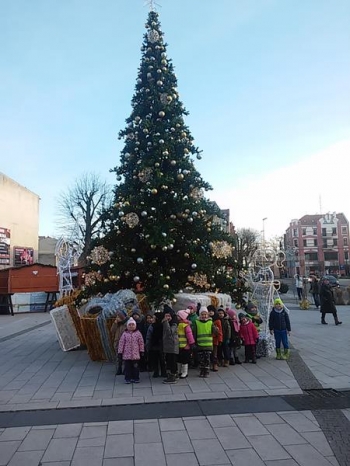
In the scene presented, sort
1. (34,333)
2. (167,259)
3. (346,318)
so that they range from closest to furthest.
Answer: (167,259) < (34,333) < (346,318)

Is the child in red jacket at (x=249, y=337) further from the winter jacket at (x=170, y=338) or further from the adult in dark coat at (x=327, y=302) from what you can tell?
the adult in dark coat at (x=327, y=302)

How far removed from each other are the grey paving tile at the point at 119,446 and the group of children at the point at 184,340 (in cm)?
278

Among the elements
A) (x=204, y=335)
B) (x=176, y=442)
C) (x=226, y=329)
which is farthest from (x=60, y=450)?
(x=226, y=329)

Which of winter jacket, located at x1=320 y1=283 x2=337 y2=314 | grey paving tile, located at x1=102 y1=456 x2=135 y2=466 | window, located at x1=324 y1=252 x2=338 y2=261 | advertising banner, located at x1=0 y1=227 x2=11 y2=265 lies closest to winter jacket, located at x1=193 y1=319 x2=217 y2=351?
grey paving tile, located at x1=102 y1=456 x2=135 y2=466

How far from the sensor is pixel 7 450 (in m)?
4.61

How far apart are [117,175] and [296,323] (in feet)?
32.7

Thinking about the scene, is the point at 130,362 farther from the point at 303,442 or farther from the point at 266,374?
the point at 303,442

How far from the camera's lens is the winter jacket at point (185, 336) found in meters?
7.90

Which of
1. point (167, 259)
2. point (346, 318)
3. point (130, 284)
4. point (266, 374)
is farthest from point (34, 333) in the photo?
point (346, 318)

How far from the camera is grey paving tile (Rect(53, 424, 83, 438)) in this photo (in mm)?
5043

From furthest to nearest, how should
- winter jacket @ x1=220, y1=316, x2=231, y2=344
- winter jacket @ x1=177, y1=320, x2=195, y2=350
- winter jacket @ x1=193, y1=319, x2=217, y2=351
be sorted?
winter jacket @ x1=220, y1=316, x2=231, y2=344 < winter jacket @ x1=193, y1=319, x2=217, y2=351 < winter jacket @ x1=177, y1=320, x2=195, y2=350

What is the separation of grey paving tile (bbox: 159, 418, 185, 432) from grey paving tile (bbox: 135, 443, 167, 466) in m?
0.51

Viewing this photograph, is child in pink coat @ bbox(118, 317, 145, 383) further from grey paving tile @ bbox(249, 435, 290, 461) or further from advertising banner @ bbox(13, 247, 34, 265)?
advertising banner @ bbox(13, 247, 34, 265)

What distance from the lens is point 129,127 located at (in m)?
11.6
